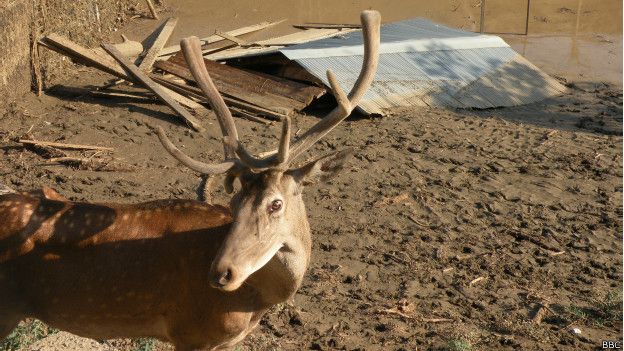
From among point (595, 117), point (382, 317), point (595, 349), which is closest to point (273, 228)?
point (382, 317)

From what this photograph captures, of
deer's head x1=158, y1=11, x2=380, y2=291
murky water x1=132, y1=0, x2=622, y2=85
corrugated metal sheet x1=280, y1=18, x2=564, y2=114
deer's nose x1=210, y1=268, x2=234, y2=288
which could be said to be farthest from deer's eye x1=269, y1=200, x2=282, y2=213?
murky water x1=132, y1=0, x2=622, y2=85

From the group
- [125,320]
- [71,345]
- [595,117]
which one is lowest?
[595,117]

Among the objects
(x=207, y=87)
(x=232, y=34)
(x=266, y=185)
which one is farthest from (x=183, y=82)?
(x=266, y=185)

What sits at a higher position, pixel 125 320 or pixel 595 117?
pixel 125 320

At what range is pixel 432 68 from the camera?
13773 millimetres

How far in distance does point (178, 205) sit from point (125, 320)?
0.77 metres

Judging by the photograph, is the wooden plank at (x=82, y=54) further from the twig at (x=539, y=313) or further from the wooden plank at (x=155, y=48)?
the twig at (x=539, y=313)

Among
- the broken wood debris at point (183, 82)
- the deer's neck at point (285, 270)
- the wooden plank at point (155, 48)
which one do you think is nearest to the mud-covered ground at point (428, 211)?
the broken wood debris at point (183, 82)

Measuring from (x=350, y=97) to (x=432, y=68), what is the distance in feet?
26.5

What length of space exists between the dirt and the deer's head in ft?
6.01

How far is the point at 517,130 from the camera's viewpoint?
1237cm

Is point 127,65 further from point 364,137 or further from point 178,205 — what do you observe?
point 178,205

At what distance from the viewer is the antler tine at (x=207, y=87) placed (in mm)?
5809

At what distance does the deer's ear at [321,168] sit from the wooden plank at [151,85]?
5.70m
